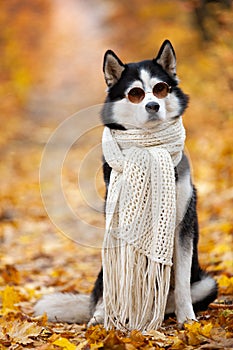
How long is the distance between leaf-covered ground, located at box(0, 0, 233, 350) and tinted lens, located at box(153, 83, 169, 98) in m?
1.31

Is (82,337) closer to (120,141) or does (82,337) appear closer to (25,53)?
(120,141)

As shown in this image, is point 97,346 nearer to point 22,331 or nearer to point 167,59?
point 22,331

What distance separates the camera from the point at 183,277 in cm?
339

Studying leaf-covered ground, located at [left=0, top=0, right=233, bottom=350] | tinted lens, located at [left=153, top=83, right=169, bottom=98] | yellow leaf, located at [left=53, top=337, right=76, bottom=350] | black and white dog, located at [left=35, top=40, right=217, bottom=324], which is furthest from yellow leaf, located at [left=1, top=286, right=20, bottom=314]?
tinted lens, located at [left=153, top=83, right=169, bottom=98]

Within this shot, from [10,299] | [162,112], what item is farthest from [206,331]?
[10,299]

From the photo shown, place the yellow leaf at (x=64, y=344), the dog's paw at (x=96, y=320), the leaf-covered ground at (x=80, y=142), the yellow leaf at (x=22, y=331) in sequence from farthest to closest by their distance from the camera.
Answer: the dog's paw at (x=96, y=320)
the leaf-covered ground at (x=80, y=142)
the yellow leaf at (x=22, y=331)
the yellow leaf at (x=64, y=344)

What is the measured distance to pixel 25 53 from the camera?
55.3ft

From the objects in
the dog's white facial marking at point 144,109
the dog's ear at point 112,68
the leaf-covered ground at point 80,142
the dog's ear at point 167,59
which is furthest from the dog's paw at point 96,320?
the dog's ear at point 167,59

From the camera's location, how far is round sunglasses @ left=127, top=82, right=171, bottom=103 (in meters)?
3.25

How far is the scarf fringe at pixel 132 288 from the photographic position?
10.7 feet

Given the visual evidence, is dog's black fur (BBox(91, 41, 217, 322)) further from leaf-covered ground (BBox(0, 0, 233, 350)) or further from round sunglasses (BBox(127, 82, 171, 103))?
leaf-covered ground (BBox(0, 0, 233, 350))

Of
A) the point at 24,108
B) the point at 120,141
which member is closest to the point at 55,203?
the point at 120,141

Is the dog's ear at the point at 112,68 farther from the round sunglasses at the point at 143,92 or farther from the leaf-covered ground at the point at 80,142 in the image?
the leaf-covered ground at the point at 80,142

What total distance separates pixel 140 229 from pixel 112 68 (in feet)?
3.20
